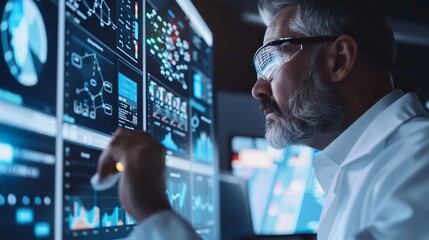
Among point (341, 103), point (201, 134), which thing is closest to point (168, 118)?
point (201, 134)

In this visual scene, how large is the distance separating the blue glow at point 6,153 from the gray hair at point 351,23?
81cm

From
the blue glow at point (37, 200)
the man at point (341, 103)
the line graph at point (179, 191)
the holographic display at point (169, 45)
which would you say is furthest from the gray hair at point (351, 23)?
the blue glow at point (37, 200)

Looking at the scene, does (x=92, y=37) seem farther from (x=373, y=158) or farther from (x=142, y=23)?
(x=373, y=158)

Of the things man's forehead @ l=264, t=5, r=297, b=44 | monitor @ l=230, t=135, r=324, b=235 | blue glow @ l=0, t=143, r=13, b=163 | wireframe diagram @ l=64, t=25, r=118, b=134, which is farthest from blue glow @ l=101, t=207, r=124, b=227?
monitor @ l=230, t=135, r=324, b=235

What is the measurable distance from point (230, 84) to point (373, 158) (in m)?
2.54

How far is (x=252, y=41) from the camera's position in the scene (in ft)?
10.3

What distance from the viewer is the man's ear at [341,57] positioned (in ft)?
3.82

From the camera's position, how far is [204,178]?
4.70ft

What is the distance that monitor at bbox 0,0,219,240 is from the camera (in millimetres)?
624

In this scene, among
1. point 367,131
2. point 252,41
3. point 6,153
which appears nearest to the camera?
point 6,153

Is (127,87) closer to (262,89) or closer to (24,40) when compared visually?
(24,40)

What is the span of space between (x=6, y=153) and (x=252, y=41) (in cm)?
264

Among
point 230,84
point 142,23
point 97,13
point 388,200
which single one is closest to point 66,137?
point 97,13

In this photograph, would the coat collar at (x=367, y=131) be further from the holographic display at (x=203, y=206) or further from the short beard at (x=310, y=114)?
the holographic display at (x=203, y=206)
